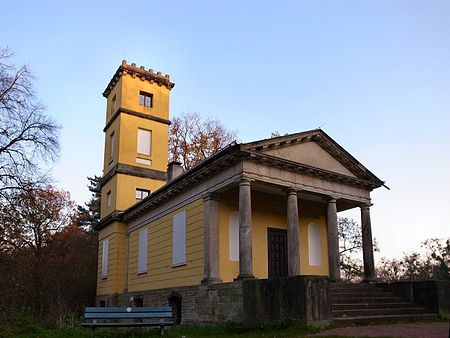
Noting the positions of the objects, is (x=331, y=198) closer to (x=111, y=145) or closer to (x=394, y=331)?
(x=394, y=331)

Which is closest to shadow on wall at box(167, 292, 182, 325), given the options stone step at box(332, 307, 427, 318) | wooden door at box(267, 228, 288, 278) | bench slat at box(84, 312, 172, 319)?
wooden door at box(267, 228, 288, 278)

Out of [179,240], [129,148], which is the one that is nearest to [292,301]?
[179,240]

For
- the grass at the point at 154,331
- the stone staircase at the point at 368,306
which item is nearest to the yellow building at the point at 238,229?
the grass at the point at 154,331

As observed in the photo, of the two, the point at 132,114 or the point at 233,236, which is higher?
the point at 132,114

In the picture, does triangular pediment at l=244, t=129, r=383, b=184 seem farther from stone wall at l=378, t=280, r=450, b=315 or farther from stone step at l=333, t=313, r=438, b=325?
stone step at l=333, t=313, r=438, b=325

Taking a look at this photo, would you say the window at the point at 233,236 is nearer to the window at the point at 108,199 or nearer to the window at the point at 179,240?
the window at the point at 179,240

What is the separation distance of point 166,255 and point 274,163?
6.56 meters

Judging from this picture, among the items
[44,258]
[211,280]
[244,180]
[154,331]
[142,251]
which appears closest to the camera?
[154,331]

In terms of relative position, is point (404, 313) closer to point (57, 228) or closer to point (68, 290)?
point (68, 290)

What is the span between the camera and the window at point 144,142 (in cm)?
2573

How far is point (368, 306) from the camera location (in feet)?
45.2

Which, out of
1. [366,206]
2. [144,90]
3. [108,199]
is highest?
[144,90]

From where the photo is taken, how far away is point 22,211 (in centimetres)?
1541

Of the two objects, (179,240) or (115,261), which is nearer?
(179,240)
